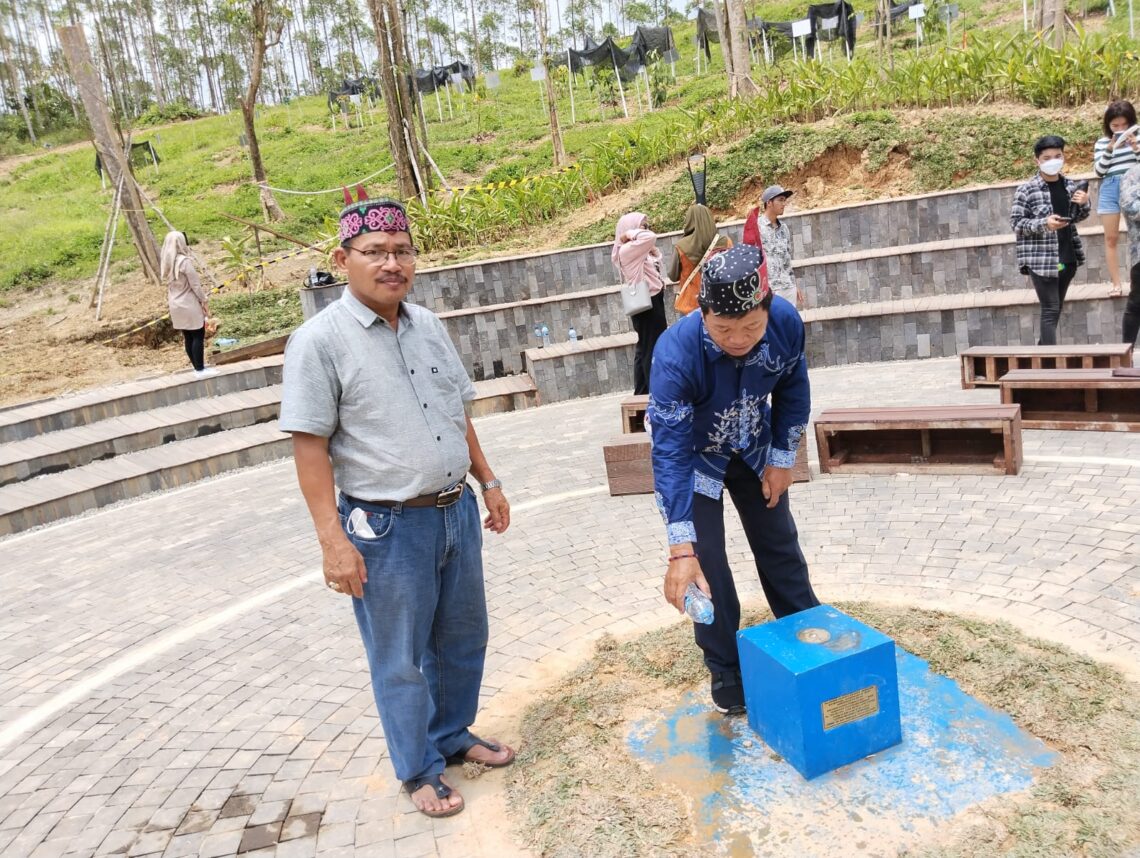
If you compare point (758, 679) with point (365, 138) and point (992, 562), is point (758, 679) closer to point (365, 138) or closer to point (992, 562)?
point (992, 562)

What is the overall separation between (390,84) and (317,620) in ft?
39.4

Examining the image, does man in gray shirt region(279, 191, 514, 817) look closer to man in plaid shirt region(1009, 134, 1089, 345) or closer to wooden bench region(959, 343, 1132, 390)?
wooden bench region(959, 343, 1132, 390)

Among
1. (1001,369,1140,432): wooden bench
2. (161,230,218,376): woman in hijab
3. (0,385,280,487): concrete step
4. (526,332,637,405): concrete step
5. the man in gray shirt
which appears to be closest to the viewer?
the man in gray shirt

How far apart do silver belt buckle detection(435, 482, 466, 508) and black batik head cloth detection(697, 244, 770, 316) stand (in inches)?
39.2

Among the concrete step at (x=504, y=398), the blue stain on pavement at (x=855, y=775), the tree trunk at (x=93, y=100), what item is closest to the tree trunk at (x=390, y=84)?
the tree trunk at (x=93, y=100)

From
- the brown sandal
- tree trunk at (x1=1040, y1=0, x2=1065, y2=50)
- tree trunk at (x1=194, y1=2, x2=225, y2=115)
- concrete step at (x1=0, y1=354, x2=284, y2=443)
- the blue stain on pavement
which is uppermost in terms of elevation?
tree trunk at (x1=194, y1=2, x2=225, y2=115)

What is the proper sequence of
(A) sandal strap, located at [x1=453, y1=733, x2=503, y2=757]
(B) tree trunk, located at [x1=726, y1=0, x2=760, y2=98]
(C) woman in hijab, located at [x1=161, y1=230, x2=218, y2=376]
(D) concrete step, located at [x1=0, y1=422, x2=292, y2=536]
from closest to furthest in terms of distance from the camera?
(A) sandal strap, located at [x1=453, y1=733, x2=503, y2=757] < (D) concrete step, located at [x1=0, y1=422, x2=292, y2=536] < (C) woman in hijab, located at [x1=161, y1=230, x2=218, y2=376] < (B) tree trunk, located at [x1=726, y1=0, x2=760, y2=98]

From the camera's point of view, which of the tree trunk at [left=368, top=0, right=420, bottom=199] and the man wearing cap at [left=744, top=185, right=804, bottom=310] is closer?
the man wearing cap at [left=744, top=185, right=804, bottom=310]

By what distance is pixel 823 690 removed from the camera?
108 inches

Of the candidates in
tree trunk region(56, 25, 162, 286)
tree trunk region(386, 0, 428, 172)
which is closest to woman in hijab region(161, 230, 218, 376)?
tree trunk region(56, 25, 162, 286)

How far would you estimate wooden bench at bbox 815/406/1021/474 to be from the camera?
18.0ft

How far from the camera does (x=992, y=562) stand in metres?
4.34

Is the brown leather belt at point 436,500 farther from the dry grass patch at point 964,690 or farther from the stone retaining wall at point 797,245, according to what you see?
the stone retaining wall at point 797,245

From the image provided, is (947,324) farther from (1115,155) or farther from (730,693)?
(730,693)
